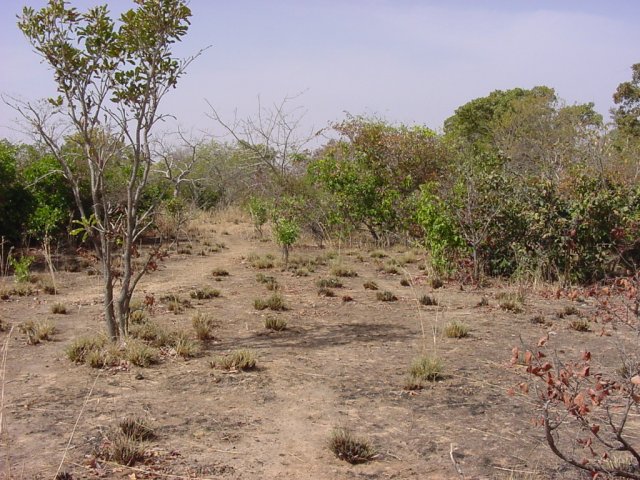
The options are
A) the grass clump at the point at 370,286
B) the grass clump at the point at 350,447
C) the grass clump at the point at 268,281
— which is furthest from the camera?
the grass clump at the point at 370,286

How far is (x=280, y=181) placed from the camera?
18.1 m

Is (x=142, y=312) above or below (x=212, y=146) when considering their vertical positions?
below

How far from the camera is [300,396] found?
555cm

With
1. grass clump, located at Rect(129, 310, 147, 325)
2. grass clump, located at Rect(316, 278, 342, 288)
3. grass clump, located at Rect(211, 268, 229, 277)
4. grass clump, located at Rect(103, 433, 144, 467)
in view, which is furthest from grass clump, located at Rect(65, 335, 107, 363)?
grass clump, located at Rect(211, 268, 229, 277)

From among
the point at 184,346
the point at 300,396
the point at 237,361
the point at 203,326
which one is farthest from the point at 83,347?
the point at 300,396

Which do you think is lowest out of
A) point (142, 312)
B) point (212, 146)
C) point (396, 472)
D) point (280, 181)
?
point (396, 472)

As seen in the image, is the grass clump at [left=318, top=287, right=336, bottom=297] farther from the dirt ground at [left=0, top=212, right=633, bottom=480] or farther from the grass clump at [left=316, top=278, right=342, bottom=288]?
the grass clump at [left=316, top=278, right=342, bottom=288]

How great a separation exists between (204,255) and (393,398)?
10119 millimetres

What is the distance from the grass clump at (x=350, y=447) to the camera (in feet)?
14.2

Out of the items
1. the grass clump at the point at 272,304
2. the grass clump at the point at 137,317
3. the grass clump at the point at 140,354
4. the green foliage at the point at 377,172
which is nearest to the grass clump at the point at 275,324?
the grass clump at the point at 272,304

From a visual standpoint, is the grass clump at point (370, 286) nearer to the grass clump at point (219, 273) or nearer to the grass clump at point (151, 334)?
the grass clump at point (219, 273)

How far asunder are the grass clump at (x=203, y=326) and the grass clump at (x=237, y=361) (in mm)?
1000

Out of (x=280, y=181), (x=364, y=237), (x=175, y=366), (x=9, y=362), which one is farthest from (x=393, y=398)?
(x=280, y=181)

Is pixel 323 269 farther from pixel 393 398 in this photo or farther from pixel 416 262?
pixel 393 398
